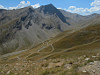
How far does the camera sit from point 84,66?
1290cm

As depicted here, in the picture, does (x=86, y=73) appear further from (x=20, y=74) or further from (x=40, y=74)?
(x=20, y=74)

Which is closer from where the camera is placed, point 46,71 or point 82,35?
point 46,71

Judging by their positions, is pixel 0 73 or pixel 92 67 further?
pixel 0 73

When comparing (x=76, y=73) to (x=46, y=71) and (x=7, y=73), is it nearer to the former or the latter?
(x=46, y=71)

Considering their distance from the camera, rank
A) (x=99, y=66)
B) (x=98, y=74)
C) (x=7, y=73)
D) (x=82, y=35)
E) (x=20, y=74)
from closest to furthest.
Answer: (x=98, y=74)
(x=99, y=66)
(x=20, y=74)
(x=7, y=73)
(x=82, y=35)

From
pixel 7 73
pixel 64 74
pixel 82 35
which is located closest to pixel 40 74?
pixel 64 74

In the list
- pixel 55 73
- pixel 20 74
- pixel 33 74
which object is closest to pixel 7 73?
pixel 20 74

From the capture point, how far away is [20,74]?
564 inches

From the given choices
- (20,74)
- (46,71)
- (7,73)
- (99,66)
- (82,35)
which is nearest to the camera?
(99,66)

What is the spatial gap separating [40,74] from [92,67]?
517cm

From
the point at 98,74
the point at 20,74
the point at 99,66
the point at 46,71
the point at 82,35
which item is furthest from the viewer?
the point at 82,35

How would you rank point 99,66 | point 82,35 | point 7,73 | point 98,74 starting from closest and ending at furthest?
point 98,74
point 99,66
point 7,73
point 82,35

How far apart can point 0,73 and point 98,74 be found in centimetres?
1138

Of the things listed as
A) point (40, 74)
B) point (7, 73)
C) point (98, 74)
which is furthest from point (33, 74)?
point (98, 74)
